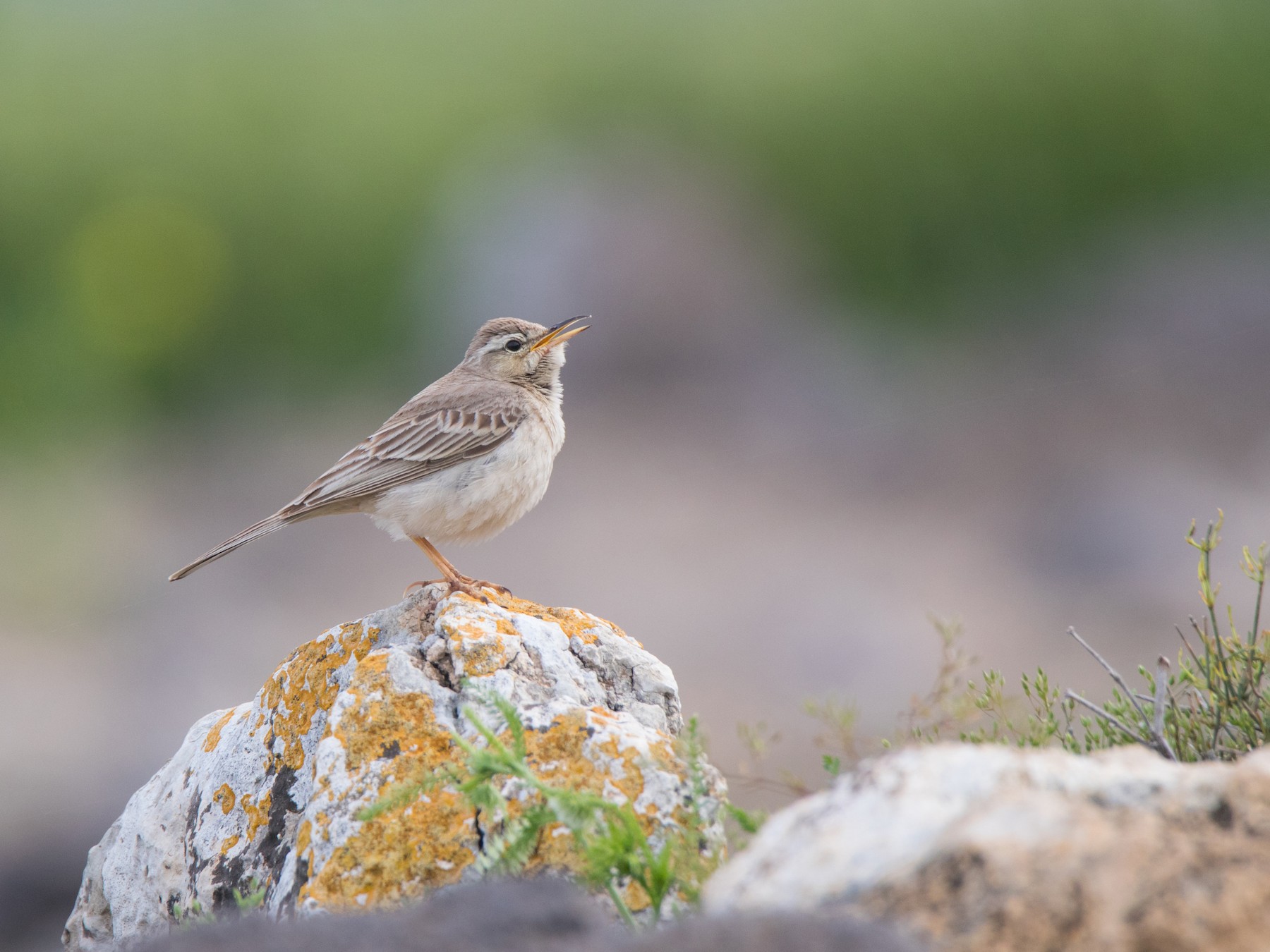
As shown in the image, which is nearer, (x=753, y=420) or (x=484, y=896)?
(x=484, y=896)

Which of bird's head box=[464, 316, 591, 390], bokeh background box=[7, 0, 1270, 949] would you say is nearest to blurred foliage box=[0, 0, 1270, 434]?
bokeh background box=[7, 0, 1270, 949]

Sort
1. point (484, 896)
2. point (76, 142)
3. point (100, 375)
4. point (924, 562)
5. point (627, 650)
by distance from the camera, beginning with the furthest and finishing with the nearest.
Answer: point (76, 142), point (100, 375), point (924, 562), point (627, 650), point (484, 896)

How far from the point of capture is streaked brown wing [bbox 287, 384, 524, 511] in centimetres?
632

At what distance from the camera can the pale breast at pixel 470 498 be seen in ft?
20.2

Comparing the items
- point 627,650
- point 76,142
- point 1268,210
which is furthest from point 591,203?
point 627,650

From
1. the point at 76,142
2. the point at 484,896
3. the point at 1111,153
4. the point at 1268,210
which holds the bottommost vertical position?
→ the point at 484,896

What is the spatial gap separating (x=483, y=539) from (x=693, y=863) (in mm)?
3426

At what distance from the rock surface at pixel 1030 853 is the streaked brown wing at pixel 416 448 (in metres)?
3.81

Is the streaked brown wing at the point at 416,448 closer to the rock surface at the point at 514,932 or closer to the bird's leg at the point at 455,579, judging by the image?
the bird's leg at the point at 455,579

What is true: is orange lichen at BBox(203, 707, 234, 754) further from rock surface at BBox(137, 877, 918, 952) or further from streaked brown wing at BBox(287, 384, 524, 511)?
rock surface at BBox(137, 877, 918, 952)

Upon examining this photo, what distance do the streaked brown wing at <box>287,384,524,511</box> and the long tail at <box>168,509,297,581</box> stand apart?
60 mm

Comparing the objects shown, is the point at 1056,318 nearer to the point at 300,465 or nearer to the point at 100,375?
the point at 300,465

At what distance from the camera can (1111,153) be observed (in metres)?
19.1

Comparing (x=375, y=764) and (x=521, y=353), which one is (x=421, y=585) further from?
(x=521, y=353)
